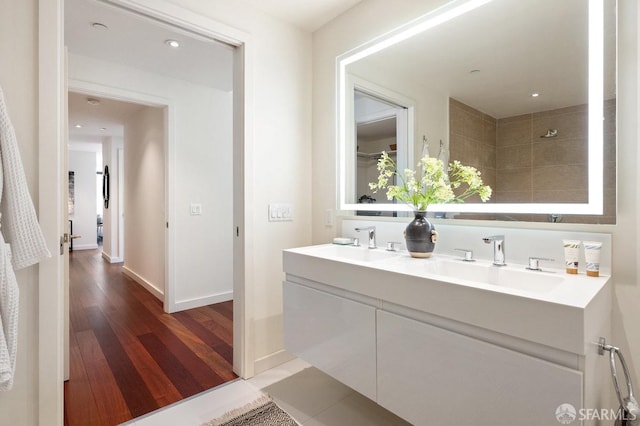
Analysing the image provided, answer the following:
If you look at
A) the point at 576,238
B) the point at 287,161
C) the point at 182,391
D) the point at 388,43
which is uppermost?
the point at 388,43

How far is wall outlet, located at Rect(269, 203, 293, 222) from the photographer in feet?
7.26

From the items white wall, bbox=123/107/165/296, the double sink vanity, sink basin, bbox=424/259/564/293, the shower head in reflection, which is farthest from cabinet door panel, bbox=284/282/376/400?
white wall, bbox=123/107/165/296

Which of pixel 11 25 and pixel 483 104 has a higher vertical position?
pixel 11 25

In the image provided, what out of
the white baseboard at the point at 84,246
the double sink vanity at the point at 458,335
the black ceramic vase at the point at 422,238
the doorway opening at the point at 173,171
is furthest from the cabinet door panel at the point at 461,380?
the white baseboard at the point at 84,246

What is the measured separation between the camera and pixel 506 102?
1.51 metres

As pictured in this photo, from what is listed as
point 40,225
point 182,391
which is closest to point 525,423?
point 182,391

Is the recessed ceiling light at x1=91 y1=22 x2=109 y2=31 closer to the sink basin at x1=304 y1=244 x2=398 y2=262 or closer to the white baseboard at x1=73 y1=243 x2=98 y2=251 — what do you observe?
the sink basin at x1=304 y1=244 x2=398 y2=262

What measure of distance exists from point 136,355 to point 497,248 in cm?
256

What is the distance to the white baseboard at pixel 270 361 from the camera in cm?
215

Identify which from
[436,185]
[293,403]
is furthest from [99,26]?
[293,403]

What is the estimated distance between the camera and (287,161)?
2.30 meters

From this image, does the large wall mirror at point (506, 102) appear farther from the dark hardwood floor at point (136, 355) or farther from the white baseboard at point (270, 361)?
the dark hardwood floor at point (136, 355)

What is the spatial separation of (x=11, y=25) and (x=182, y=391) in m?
2.02

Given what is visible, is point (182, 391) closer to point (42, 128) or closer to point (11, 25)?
point (42, 128)
